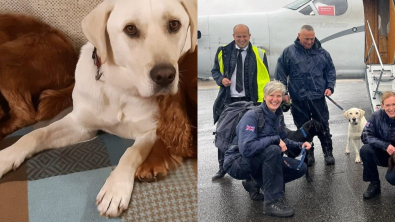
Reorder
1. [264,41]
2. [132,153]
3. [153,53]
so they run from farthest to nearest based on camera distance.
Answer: [264,41] → [132,153] → [153,53]

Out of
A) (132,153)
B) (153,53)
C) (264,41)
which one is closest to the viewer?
(153,53)

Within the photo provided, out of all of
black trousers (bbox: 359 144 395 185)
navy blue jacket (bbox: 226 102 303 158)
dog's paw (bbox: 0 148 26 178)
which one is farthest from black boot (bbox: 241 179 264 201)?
dog's paw (bbox: 0 148 26 178)

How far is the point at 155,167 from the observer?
1.11 m

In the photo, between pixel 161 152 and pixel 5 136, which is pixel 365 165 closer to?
pixel 161 152

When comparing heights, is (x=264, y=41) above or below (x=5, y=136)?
above

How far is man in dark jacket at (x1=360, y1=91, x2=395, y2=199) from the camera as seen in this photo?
1.40 m

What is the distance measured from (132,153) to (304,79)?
2.54ft

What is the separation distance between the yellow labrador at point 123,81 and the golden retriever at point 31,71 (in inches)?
2.3

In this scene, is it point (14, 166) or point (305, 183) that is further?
point (305, 183)

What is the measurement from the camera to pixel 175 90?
3.55ft

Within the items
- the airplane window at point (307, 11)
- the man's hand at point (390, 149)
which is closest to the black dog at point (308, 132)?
the man's hand at point (390, 149)

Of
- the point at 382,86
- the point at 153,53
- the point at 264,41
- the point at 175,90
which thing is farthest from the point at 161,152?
the point at 382,86

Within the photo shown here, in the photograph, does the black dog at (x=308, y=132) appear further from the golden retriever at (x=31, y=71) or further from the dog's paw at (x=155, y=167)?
the golden retriever at (x=31, y=71)

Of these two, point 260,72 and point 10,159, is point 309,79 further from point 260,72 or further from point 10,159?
point 10,159
